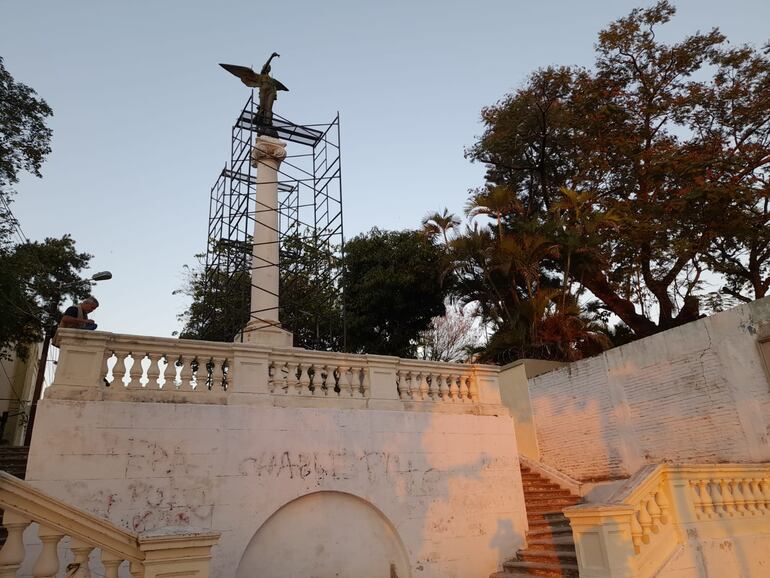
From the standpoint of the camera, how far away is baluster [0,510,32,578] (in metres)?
3.76

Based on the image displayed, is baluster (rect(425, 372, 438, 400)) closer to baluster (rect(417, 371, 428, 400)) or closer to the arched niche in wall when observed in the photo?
baluster (rect(417, 371, 428, 400))

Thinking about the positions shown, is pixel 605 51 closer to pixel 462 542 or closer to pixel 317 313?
pixel 317 313

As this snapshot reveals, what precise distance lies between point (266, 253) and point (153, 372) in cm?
458

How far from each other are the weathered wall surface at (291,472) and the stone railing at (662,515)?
2.43 m

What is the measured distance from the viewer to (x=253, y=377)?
7.88m

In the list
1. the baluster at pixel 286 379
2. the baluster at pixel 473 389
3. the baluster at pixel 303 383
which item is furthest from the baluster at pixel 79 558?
the baluster at pixel 473 389

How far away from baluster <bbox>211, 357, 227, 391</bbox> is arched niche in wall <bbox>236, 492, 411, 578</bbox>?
6.34 feet

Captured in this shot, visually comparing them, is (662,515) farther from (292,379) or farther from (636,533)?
(292,379)

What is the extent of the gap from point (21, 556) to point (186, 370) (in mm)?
3735

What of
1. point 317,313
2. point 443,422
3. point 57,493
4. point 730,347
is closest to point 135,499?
point 57,493

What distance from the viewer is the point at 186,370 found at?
7.52 meters

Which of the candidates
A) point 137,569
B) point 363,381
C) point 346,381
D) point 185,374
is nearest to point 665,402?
point 363,381

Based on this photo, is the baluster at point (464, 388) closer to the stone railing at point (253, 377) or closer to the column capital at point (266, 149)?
the stone railing at point (253, 377)

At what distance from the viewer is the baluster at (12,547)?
3756 mm
